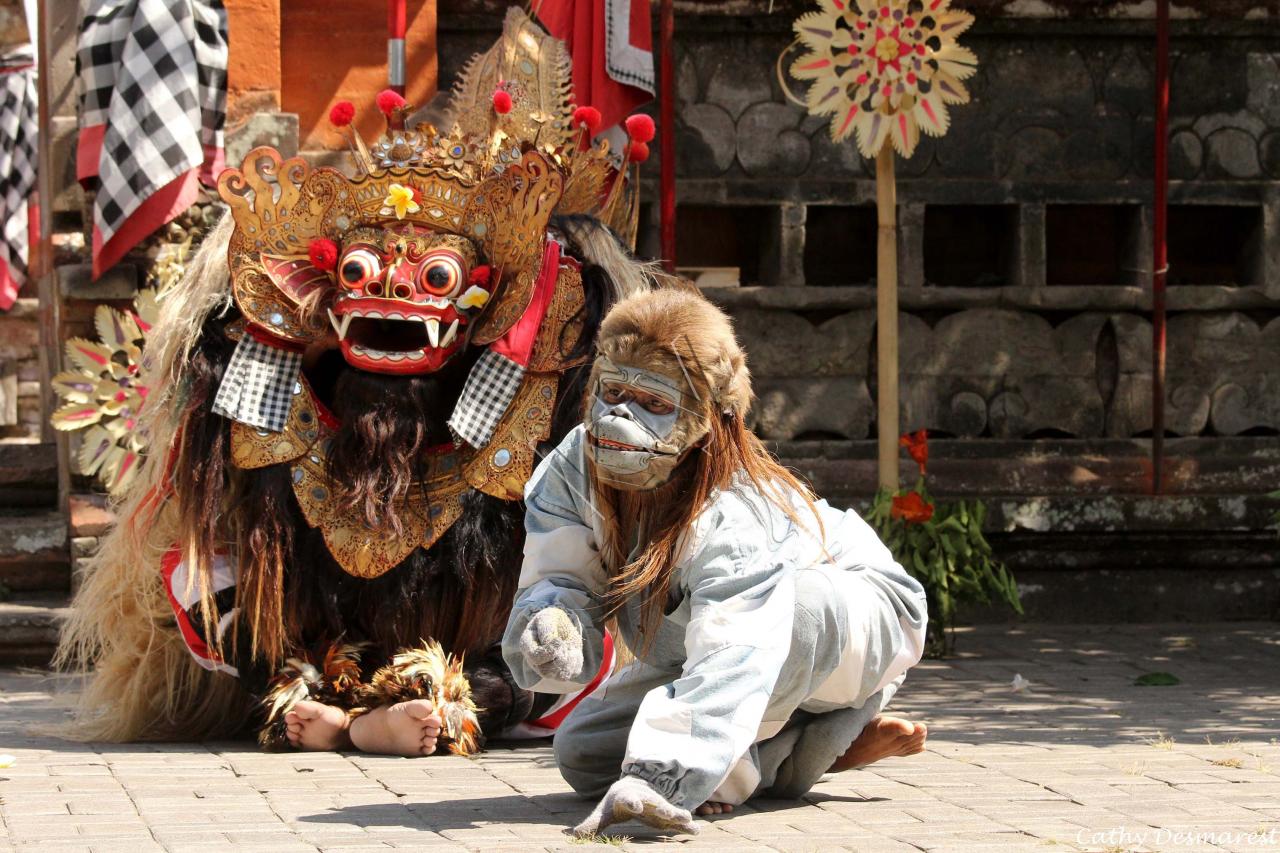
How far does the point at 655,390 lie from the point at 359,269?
4.47 feet

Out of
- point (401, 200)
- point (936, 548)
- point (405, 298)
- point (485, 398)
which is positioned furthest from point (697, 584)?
point (936, 548)

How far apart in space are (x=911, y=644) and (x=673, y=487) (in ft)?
2.06

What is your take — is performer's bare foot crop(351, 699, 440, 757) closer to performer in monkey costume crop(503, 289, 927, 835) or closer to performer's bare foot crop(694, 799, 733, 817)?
performer in monkey costume crop(503, 289, 927, 835)

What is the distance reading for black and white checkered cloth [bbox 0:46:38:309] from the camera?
11367 mm

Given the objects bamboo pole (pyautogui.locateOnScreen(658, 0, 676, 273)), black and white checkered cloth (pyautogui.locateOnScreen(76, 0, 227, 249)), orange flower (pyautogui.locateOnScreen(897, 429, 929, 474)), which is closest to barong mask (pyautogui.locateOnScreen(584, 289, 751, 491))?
bamboo pole (pyautogui.locateOnScreen(658, 0, 676, 273))

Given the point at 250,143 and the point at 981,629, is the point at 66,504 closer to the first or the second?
the point at 250,143

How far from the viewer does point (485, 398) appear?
5.02 meters

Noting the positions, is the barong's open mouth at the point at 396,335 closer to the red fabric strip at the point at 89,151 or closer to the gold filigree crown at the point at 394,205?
the gold filigree crown at the point at 394,205

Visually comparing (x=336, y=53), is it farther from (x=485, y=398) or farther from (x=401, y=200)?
(x=485, y=398)

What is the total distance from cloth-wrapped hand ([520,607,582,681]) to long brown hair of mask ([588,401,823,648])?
164 mm

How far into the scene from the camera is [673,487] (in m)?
3.91

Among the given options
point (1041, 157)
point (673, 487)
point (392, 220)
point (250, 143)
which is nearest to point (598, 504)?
point (673, 487)

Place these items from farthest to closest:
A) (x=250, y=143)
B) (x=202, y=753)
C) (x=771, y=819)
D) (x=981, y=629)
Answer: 1. (x=981, y=629)
2. (x=250, y=143)
3. (x=202, y=753)
4. (x=771, y=819)

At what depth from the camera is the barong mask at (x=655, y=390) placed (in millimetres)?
3830
